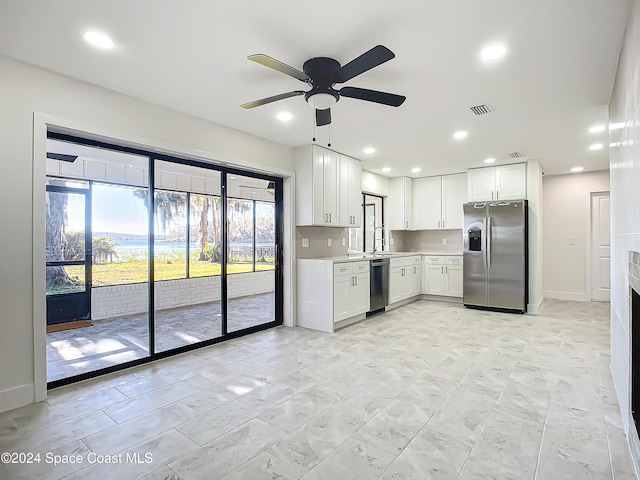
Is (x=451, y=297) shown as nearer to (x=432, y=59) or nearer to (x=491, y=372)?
(x=491, y=372)

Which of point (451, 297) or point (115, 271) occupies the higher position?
point (115, 271)

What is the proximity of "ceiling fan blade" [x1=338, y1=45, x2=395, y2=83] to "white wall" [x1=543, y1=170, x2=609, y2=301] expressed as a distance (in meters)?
6.58

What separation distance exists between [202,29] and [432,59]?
163cm

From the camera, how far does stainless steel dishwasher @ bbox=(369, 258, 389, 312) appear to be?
18.1 ft

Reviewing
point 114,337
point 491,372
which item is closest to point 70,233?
point 114,337

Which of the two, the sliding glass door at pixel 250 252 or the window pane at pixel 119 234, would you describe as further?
the sliding glass door at pixel 250 252

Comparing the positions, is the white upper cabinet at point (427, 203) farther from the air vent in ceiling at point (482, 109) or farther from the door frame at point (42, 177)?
the door frame at point (42, 177)

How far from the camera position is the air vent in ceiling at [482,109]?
11.2ft

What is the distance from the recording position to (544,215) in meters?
7.17

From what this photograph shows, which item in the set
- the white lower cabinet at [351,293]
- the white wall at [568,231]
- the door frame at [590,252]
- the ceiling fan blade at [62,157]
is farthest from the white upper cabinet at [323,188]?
the door frame at [590,252]

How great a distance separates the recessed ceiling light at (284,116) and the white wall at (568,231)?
6085 millimetres

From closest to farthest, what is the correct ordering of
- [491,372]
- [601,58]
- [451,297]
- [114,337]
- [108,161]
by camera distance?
[601,58], [491,372], [108,161], [114,337], [451,297]

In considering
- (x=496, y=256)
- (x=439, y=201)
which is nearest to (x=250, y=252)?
(x=496, y=256)

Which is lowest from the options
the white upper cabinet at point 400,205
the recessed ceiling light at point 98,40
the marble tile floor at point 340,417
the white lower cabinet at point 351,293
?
the marble tile floor at point 340,417
